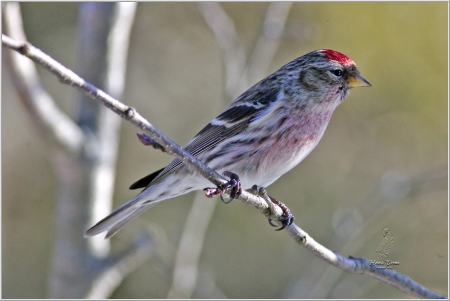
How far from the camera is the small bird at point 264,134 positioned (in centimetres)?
296

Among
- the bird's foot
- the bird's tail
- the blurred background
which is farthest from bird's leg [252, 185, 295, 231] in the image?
the blurred background

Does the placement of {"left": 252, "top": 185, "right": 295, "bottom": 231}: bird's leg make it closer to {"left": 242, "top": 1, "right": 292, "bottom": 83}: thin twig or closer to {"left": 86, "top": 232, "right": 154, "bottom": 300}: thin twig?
{"left": 86, "top": 232, "right": 154, "bottom": 300}: thin twig

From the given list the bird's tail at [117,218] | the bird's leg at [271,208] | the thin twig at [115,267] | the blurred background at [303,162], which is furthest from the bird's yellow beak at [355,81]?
the blurred background at [303,162]

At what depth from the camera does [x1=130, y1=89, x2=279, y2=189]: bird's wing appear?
3.03 metres

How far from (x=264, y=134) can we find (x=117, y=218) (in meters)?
0.95

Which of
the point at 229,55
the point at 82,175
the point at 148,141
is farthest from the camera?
the point at 229,55

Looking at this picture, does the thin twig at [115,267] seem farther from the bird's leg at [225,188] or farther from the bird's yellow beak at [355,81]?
the bird's yellow beak at [355,81]

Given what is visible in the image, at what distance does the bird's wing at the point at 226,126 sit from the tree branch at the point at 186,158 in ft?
2.61

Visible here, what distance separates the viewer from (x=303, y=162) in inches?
216

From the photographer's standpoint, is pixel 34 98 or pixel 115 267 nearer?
pixel 34 98

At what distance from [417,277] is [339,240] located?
1.38 meters

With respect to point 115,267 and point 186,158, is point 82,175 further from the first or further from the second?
point 186,158

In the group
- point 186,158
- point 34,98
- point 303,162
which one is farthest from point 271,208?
point 303,162

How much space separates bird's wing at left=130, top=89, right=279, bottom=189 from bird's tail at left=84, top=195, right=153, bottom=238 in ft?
0.53
